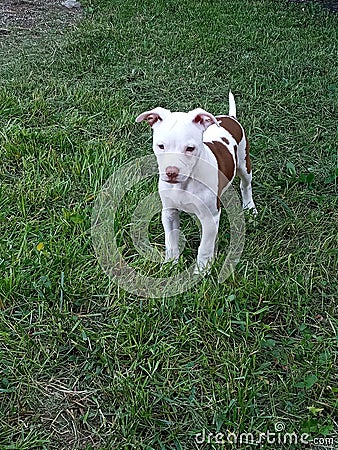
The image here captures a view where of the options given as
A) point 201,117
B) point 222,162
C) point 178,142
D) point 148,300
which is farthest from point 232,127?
point 148,300

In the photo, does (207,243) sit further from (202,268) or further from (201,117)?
(201,117)

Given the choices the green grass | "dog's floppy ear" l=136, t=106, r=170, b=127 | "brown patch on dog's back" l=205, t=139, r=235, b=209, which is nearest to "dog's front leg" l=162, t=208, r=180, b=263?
the green grass

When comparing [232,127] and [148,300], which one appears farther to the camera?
[232,127]

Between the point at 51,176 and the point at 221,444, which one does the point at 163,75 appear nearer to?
the point at 51,176

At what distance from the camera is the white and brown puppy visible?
274 cm

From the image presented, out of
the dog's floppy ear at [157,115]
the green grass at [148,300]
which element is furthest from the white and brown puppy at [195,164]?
the green grass at [148,300]

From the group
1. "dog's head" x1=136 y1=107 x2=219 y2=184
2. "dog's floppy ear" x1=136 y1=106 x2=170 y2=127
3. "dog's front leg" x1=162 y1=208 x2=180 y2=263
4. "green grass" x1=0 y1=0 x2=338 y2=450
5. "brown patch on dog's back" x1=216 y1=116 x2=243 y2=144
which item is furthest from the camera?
"brown patch on dog's back" x1=216 y1=116 x2=243 y2=144

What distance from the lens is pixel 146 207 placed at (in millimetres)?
3734

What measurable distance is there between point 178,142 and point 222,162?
1.88 feet

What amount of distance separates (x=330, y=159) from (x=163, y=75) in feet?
7.76

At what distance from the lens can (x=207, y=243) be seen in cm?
318

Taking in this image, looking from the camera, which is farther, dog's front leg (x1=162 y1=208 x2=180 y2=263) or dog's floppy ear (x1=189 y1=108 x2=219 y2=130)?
dog's front leg (x1=162 y1=208 x2=180 y2=263)

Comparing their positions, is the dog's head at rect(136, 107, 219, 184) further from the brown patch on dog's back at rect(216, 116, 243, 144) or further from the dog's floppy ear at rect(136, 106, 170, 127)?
the brown patch on dog's back at rect(216, 116, 243, 144)

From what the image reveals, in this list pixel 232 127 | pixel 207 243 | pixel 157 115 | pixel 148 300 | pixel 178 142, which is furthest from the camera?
pixel 232 127
